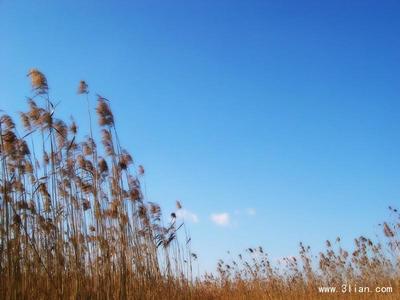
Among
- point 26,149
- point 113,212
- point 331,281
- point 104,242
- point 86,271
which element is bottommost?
point 331,281

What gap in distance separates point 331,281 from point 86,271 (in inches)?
255

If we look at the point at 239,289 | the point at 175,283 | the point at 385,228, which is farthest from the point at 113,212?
the point at 385,228

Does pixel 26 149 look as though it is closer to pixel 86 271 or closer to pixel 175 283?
pixel 86 271

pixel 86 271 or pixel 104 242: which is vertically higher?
pixel 104 242

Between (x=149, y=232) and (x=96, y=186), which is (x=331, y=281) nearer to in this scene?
Answer: (x=149, y=232)

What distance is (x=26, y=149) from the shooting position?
4.67m

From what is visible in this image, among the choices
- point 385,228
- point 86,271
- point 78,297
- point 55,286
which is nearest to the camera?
point 55,286

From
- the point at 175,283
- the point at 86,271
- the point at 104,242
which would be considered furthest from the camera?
the point at 175,283

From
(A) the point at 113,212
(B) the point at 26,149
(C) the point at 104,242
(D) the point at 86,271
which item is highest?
(B) the point at 26,149

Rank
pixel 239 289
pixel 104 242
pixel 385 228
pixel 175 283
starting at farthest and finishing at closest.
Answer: pixel 239 289 < pixel 385 228 < pixel 175 283 < pixel 104 242

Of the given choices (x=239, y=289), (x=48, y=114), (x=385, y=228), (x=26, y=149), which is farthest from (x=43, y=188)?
(x=385, y=228)

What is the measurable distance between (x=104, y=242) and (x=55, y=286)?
48.0 inches

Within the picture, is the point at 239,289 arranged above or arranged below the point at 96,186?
below

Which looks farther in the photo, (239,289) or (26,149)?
(239,289)
